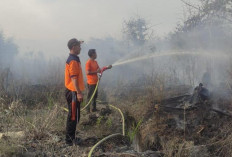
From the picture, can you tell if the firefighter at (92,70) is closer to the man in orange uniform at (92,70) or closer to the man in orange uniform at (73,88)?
the man in orange uniform at (92,70)

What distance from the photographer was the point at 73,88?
13.4 feet

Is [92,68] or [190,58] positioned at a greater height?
[190,58]

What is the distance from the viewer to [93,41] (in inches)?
881

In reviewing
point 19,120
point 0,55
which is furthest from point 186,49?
point 0,55

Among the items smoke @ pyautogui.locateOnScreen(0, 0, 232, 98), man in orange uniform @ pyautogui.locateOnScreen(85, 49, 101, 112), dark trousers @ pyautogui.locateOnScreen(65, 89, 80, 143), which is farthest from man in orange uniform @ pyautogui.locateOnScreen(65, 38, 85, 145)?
smoke @ pyautogui.locateOnScreen(0, 0, 232, 98)

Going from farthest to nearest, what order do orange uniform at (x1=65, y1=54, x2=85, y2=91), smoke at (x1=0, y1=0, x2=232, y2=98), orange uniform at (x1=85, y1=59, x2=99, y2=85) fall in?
smoke at (x1=0, y1=0, x2=232, y2=98) < orange uniform at (x1=85, y1=59, x2=99, y2=85) < orange uniform at (x1=65, y1=54, x2=85, y2=91)

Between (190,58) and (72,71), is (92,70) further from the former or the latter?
(190,58)

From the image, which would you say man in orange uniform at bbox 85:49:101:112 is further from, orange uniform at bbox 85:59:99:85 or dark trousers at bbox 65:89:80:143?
dark trousers at bbox 65:89:80:143

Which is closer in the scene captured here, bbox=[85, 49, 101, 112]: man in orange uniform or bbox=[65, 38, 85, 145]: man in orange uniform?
bbox=[65, 38, 85, 145]: man in orange uniform

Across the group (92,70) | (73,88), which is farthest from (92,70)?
(73,88)

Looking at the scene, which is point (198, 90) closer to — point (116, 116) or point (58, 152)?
point (116, 116)

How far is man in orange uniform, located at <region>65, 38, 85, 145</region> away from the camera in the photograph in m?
4.00

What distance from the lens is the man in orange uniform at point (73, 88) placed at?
4.00m

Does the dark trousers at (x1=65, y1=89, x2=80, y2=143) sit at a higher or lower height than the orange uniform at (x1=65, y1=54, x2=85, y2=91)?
lower
